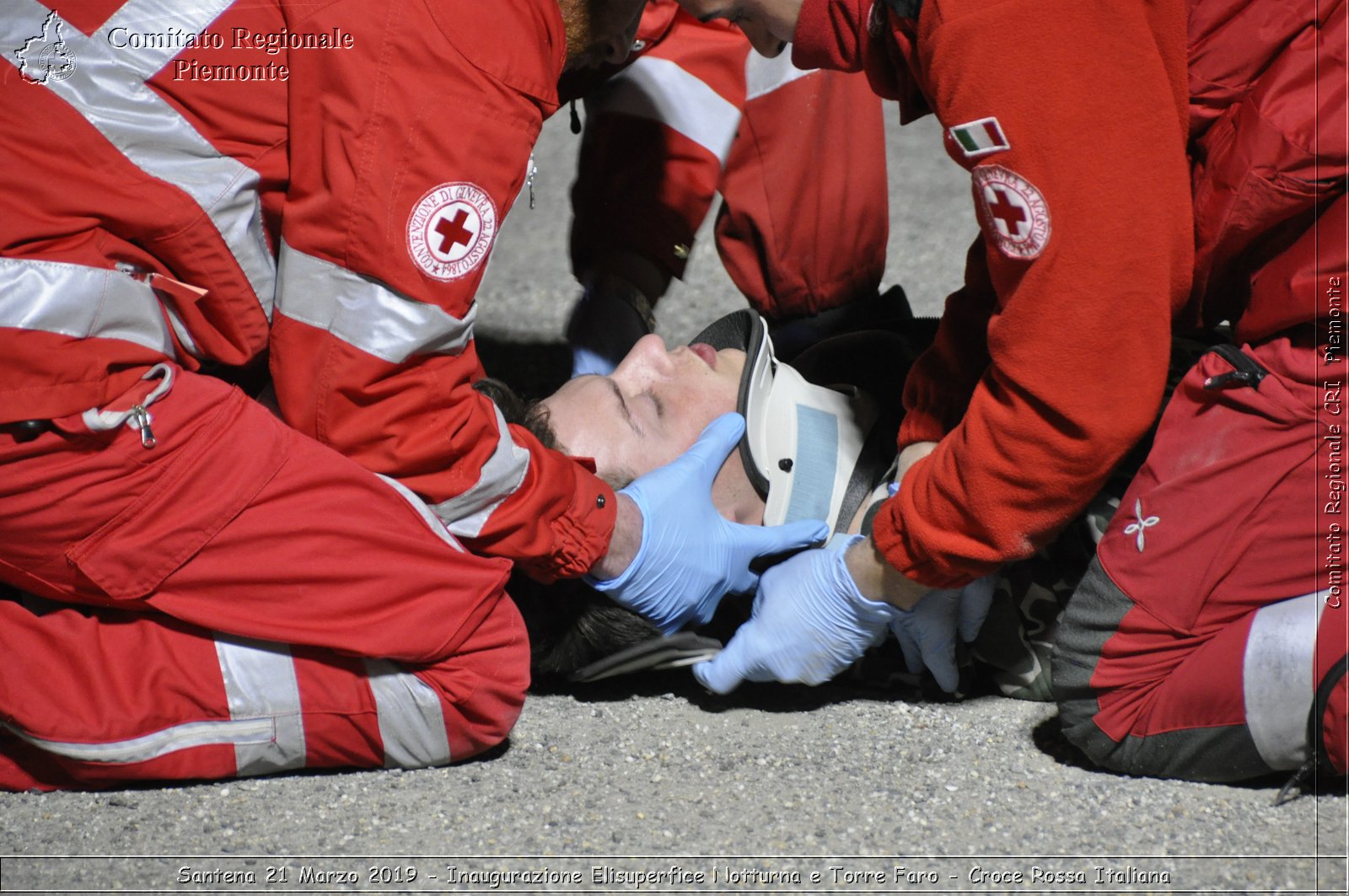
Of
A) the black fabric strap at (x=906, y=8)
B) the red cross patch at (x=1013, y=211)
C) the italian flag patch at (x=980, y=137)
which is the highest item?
the black fabric strap at (x=906, y=8)

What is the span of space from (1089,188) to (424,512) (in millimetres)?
921

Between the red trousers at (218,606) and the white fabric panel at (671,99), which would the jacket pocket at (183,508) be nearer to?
the red trousers at (218,606)

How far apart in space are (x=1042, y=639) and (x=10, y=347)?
1.44 metres

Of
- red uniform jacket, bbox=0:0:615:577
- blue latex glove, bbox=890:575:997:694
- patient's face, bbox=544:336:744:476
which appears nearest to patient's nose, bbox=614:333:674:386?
patient's face, bbox=544:336:744:476

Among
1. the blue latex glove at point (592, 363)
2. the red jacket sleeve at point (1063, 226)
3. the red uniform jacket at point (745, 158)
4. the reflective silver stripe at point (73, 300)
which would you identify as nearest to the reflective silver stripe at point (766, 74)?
the red uniform jacket at point (745, 158)

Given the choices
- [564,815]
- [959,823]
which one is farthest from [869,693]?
[564,815]

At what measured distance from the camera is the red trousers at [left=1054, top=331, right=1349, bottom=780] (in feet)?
4.91

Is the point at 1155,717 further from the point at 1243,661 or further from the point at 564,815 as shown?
the point at 564,815

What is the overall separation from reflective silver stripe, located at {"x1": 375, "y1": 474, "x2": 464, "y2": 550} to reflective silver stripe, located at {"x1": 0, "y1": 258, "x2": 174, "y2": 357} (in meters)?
0.36

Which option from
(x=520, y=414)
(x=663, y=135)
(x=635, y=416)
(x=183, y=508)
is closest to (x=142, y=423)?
(x=183, y=508)

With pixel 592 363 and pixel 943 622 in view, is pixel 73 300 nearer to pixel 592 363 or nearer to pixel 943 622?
pixel 592 363

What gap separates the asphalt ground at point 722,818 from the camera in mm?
1424

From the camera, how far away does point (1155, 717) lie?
158 centimetres

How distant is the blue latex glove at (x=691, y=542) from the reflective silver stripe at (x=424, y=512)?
26cm
